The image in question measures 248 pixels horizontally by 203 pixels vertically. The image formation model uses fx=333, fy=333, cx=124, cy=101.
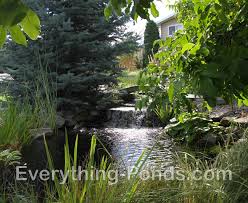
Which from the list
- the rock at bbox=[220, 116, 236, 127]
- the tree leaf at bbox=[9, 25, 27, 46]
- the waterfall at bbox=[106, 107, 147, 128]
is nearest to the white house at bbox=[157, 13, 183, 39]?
the waterfall at bbox=[106, 107, 147, 128]

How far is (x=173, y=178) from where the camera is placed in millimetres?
2473

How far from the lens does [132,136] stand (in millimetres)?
6457

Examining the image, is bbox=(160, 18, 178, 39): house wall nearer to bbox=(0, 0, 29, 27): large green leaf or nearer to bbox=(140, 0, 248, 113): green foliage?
bbox=(140, 0, 248, 113): green foliage

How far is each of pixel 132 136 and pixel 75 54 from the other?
282cm

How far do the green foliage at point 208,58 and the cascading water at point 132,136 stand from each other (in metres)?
2.41

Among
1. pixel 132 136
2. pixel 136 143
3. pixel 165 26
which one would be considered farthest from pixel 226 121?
pixel 165 26

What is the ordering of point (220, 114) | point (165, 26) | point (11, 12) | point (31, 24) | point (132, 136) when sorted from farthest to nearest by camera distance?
point (165, 26)
point (132, 136)
point (220, 114)
point (31, 24)
point (11, 12)

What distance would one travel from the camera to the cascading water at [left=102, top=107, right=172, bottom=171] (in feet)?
15.5

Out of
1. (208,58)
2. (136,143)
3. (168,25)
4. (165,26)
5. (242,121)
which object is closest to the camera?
(208,58)

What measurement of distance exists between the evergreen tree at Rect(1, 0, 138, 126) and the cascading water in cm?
60

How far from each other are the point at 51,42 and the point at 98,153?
3.55 meters

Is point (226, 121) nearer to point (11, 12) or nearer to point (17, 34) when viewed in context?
point (17, 34)

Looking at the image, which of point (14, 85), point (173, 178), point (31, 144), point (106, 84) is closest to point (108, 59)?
point (106, 84)

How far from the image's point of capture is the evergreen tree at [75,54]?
292 inches
